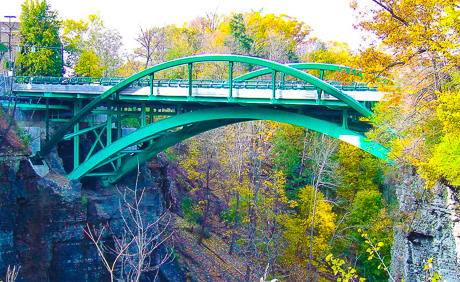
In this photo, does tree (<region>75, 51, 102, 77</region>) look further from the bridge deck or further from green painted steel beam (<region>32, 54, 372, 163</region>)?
green painted steel beam (<region>32, 54, 372, 163</region>)

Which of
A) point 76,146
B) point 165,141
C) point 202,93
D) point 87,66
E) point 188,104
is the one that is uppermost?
point 87,66

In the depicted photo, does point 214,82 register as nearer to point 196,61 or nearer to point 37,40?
point 196,61

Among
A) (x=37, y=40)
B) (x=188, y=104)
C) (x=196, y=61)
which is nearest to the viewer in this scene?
(x=196, y=61)

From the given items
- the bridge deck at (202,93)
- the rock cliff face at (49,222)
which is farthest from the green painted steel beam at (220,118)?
the rock cliff face at (49,222)

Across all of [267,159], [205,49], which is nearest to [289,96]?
[267,159]

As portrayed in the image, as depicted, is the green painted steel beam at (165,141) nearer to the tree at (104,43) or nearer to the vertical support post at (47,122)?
the vertical support post at (47,122)

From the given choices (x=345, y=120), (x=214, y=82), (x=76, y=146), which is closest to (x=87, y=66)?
(x=76, y=146)

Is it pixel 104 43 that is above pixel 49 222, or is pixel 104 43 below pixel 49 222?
above
